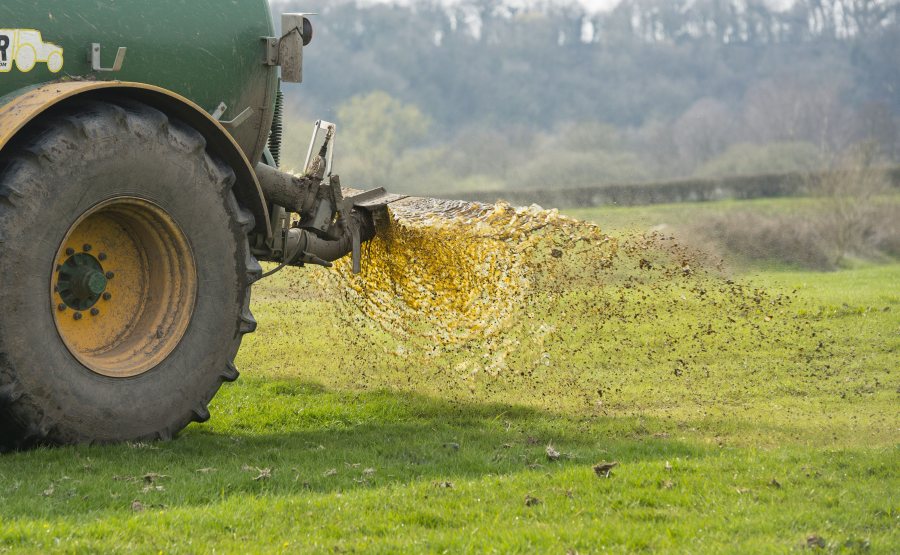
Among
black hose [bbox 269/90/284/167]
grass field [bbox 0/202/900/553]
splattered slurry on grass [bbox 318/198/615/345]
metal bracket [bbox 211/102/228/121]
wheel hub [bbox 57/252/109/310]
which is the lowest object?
grass field [bbox 0/202/900/553]

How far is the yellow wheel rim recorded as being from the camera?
19.2ft

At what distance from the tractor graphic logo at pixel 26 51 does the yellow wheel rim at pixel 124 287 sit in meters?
0.76

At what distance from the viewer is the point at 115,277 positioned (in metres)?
6.12

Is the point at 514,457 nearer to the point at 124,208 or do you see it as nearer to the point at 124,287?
the point at 124,287

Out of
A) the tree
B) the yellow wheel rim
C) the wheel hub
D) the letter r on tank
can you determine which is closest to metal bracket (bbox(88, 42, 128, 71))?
the letter r on tank

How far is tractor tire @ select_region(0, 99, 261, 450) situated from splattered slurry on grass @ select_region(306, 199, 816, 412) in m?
2.26

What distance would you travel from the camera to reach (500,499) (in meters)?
5.38

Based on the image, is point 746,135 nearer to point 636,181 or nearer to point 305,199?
Answer: point 636,181

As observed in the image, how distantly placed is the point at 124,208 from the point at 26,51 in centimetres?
93

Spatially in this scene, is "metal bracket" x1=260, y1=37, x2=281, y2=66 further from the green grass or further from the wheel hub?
the green grass

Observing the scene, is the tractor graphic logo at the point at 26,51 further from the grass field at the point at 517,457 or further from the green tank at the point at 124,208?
the grass field at the point at 517,457

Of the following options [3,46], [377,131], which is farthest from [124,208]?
[377,131]

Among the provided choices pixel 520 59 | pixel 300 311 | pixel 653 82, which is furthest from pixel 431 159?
pixel 300 311

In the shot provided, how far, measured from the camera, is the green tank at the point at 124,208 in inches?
213
